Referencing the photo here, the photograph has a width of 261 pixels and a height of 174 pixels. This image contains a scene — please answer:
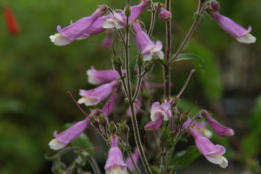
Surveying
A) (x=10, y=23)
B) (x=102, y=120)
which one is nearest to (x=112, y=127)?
(x=102, y=120)

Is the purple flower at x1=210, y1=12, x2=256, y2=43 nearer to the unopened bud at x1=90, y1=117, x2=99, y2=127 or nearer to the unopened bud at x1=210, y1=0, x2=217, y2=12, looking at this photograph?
the unopened bud at x1=210, y1=0, x2=217, y2=12

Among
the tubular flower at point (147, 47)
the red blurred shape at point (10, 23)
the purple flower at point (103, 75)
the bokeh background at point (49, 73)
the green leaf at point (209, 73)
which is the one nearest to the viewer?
the tubular flower at point (147, 47)

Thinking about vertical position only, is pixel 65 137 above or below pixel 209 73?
above

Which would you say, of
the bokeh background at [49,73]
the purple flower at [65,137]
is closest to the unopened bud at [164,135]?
the purple flower at [65,137]

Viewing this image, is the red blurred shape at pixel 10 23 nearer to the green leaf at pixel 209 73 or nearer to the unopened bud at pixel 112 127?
the green leaf at pixel 209 73

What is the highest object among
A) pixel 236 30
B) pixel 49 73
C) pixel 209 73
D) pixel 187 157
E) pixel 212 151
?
pixel 236 30

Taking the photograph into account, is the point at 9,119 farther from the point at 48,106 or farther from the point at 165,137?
the point at 165,137

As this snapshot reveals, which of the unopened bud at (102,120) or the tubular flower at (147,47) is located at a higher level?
the tubular flower at (147,47)

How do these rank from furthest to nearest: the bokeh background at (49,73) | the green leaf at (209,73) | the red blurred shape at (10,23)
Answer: the bokeh background at (49,73), the red blurred shape at (10,23), the green leaf at (209,73)

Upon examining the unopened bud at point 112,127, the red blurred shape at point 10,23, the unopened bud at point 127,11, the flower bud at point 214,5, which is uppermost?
the unopened bud at point 127,11

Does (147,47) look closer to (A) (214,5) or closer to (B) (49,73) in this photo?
(A) (214,5)

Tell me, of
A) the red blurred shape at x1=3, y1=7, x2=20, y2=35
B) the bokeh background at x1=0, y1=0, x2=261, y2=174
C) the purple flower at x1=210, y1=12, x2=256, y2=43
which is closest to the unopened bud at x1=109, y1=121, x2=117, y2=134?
the purple flower at x1=210, y1=12, x2=256, y2=43
